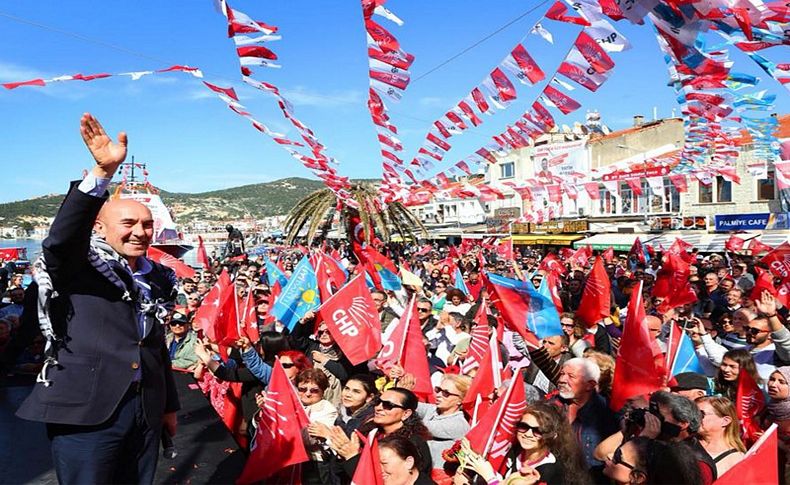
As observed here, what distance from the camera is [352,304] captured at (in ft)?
22.2

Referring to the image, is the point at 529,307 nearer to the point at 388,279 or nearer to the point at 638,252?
the point at 388,279

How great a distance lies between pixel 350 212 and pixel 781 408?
59.7 feet

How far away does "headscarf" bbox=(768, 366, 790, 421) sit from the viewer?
4344 millimetres


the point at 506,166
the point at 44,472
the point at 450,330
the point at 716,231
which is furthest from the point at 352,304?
the point at 506,166

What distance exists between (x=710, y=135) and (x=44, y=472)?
12.3m

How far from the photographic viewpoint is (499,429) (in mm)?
3734

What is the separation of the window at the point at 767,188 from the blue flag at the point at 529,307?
26115 millimetres

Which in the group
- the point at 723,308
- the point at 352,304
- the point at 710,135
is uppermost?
the point at 710,135

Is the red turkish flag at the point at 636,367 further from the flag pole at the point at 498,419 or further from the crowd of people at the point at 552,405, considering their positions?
the flag pole at the point at 498,419

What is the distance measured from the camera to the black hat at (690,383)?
4487 mm

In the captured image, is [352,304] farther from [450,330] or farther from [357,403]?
[357,403]

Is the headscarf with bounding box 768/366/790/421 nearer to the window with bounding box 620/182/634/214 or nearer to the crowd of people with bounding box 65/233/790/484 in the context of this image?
the crowd of people with bounding box 65/233/790/484

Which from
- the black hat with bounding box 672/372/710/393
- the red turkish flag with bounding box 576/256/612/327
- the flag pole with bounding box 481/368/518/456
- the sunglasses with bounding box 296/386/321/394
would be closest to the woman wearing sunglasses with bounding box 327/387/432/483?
the flag pole with bounding box 481/368/518/456

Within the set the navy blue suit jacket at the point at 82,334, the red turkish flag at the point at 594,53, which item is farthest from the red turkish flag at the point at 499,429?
the red turkish flag at the point at 594,53
